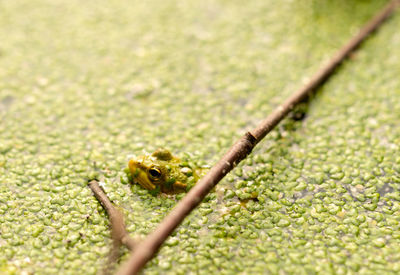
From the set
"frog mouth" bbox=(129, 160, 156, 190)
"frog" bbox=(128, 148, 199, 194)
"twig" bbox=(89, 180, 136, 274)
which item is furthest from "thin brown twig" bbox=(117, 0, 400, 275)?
"frog mouth" bbox=(129, 160, 156, 190)

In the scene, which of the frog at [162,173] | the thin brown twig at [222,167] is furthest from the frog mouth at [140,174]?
the thin brown twig at [222,167]

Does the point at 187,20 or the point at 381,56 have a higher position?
the point at 381,56

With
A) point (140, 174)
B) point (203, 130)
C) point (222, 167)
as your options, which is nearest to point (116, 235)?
point (140, 174)

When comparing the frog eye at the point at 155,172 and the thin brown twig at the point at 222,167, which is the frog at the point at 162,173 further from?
the thin brown twig at the point at 222,167

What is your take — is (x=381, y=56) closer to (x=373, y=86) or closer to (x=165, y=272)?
(x=373, y=86)

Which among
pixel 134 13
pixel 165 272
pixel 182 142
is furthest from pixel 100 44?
pixel 165 272

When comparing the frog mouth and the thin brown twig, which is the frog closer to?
the frog mouth
